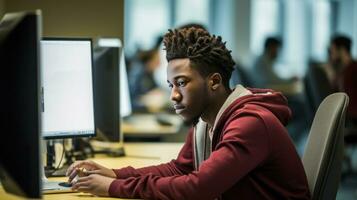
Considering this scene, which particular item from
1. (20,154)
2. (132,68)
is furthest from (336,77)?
(20,154)

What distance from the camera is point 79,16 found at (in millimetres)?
3021

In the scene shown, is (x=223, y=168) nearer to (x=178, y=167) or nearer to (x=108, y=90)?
(x=178, y=167)

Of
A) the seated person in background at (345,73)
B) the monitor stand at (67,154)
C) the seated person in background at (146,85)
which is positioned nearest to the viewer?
the monitor stand at (67,154)

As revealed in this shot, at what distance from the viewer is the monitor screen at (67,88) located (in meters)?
2.28

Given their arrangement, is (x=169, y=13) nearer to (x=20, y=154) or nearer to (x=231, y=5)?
(x=231, y=5)

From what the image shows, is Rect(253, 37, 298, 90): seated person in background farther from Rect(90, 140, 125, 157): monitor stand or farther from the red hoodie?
the red hoodie

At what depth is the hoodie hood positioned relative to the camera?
1883 millimetres

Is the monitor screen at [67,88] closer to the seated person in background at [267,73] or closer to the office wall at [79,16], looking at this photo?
the office wall at [79,16]

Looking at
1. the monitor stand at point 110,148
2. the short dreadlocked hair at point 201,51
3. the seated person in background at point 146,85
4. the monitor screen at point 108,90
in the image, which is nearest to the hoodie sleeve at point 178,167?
the short dreadlocked hair at point 201,51

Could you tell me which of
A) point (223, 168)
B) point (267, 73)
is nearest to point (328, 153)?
point (223, 168)

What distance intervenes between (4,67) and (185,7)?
947 cm

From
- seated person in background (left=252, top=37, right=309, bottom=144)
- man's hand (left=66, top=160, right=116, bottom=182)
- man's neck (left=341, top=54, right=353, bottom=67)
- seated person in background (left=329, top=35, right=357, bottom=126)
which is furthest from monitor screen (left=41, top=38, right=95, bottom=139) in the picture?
seated person in background (left=252, top=37, right=309, bottom=144)

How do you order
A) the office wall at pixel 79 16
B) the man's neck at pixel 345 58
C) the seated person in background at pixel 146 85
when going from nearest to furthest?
the office wall at pixel 79 16 → the seated person in background at pixel 146 85 → the man's neck at pixel 345 58

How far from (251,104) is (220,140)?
0.45 feet
